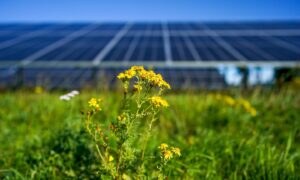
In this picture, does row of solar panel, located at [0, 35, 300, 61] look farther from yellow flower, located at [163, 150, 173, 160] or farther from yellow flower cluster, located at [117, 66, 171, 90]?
yellow flower, located at [163, 150, 173, 160]

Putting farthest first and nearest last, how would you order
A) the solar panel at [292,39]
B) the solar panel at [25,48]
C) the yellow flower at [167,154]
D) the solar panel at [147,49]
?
the solar panel at [292,39] < the solar panel at [25,48] < the solar panel at [147,49] < the yellow flower at [167,154]

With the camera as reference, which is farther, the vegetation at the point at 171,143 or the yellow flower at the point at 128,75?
the vegetation at the point at 171,143

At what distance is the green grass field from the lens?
236 cm

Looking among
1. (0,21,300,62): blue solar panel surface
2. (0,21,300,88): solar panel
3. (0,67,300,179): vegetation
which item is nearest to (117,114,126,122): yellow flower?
(0,67,300,179): vegetation

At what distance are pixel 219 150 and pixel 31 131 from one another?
6.30ft

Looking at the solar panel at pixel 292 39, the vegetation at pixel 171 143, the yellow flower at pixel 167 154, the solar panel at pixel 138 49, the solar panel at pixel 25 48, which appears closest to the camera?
the yellow flower at pixel 167 154

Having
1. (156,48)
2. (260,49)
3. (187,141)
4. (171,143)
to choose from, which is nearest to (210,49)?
(260,49)

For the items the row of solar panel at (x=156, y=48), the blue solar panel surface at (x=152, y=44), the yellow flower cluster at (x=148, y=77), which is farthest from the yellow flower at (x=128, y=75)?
the row of solar panel at (x=156, y=48)

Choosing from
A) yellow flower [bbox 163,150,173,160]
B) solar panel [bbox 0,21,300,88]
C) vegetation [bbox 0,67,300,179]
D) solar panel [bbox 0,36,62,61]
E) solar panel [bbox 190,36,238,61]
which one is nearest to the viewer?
yellow flower [bbox 163,150,173,160]

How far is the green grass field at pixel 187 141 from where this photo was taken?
2361mm

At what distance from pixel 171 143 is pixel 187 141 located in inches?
27.9

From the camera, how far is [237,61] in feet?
30.8

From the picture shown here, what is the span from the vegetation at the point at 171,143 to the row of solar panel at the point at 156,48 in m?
5.40

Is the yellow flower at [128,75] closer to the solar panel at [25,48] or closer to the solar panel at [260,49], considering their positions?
the solar panel at [260,49]
